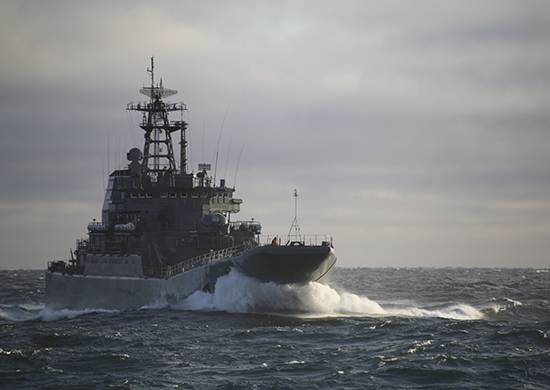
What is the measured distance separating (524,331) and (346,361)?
10194 millimetres

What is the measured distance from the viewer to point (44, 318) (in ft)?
160

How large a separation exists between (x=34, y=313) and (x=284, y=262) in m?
24.6

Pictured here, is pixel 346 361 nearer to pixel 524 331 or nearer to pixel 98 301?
pixel 524 331

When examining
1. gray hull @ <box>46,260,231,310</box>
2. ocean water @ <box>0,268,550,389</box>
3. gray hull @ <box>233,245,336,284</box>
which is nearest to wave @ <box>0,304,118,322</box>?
gray hull @ <box>46,260,231,310</box>

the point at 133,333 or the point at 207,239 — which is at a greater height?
the point at 207,239

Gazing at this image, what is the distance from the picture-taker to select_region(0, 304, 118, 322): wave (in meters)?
48.3

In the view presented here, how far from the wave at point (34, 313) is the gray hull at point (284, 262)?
37.2 feet

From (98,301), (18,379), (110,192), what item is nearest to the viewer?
(18,379)

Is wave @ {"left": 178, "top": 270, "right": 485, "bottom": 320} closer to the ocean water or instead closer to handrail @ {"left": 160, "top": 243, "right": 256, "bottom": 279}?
the ocean water

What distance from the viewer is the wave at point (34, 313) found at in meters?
48.3

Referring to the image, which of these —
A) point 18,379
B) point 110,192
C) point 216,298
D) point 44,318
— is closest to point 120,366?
point 18,379

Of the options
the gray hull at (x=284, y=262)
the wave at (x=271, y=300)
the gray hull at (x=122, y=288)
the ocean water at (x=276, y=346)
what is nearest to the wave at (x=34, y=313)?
the gray hull at (x=122, y=288)

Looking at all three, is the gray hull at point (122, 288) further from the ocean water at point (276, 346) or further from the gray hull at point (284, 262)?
the gray hull at point (284, 262)

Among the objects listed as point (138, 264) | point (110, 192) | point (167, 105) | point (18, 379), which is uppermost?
point (167, 105)
